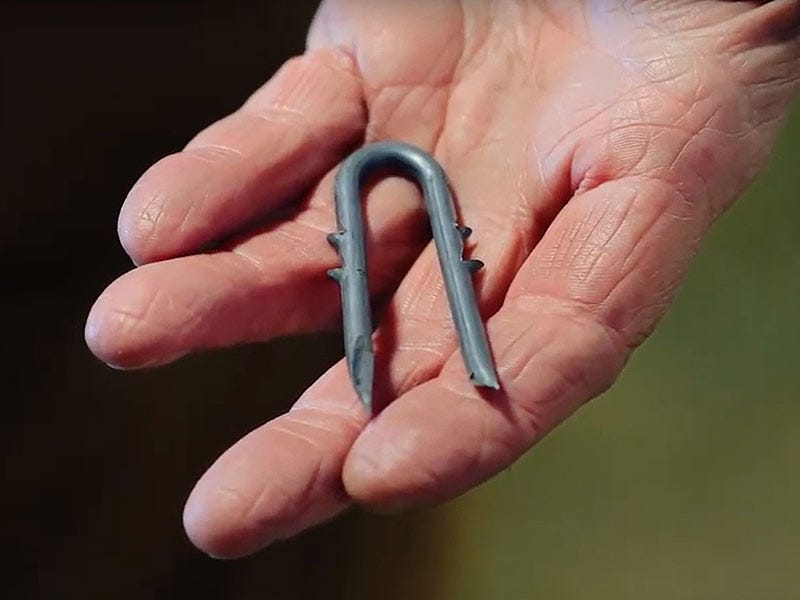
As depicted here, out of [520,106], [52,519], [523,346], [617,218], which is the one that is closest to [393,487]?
[523,346]

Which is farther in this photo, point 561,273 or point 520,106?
point 520,106

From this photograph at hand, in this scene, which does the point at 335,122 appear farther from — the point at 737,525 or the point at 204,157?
the point at 737,525

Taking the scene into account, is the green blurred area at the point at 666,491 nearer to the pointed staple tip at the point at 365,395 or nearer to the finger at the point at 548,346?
the finger at the point at 548,346

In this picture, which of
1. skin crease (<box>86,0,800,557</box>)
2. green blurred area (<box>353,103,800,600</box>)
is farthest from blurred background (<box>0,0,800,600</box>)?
skin crease (<box>86,0,800,557</box>)

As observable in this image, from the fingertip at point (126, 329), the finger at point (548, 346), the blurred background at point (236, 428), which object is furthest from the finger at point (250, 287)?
the blurred background at point (236, 428)

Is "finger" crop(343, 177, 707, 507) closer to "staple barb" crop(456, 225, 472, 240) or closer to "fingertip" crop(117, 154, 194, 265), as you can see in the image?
"staple barb" crop(456, 225, 472, 240)

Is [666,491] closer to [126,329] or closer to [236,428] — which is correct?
[236,428]
